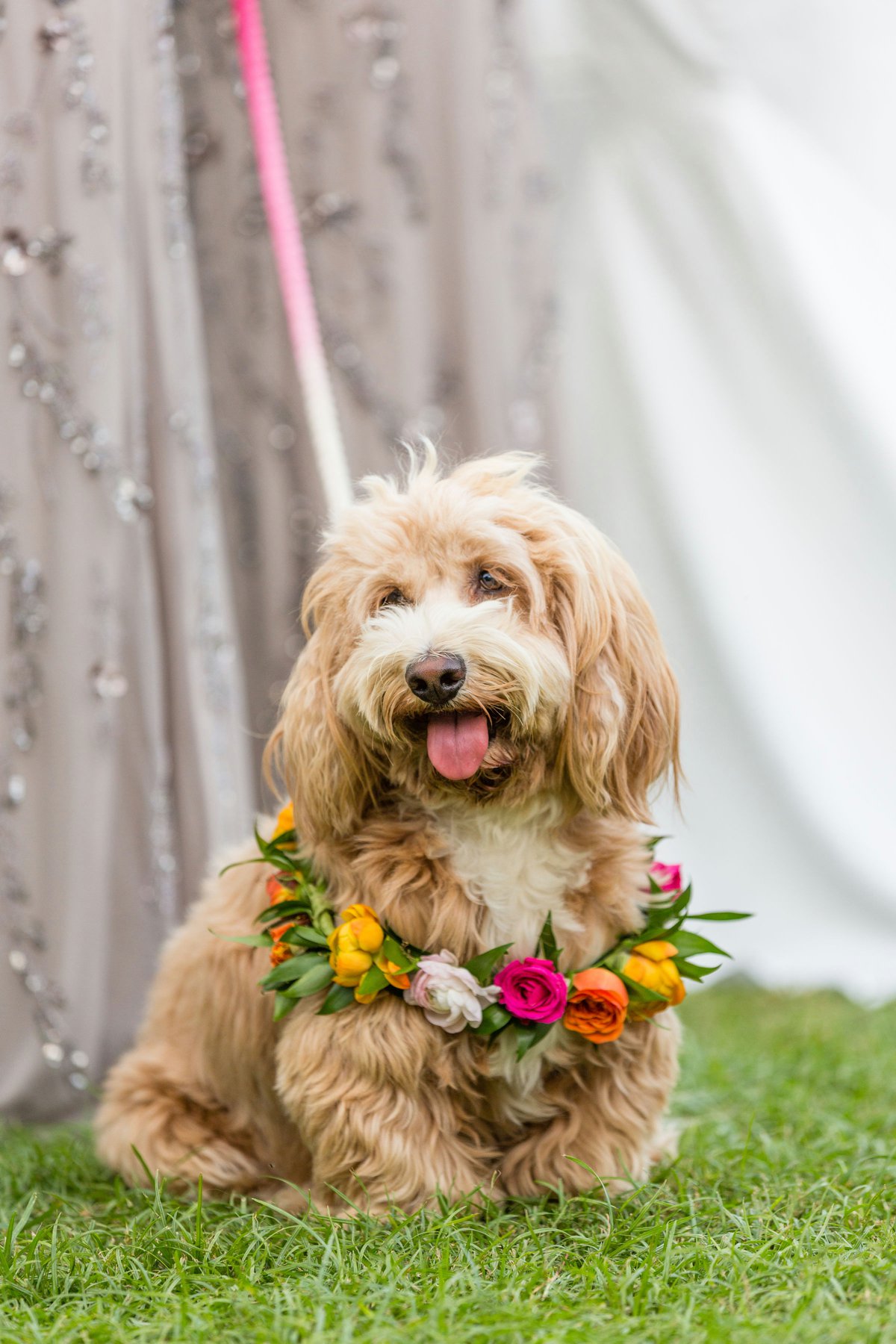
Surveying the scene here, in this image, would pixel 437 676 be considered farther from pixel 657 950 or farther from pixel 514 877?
pixel 657 950

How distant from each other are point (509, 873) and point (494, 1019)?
0.65 feet

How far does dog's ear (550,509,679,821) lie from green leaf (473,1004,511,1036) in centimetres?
30

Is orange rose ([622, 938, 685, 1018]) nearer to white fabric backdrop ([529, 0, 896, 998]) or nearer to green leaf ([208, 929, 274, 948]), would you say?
green leaf ([208, 929, 274, 948])

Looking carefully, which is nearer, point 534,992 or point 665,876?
point 534,992

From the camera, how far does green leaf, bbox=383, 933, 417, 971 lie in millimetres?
1739

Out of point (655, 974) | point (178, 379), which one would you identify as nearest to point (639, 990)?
point (655, 974)

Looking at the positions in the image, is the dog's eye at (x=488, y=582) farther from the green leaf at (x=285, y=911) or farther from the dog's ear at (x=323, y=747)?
the green leaf at (x=285, y=911)

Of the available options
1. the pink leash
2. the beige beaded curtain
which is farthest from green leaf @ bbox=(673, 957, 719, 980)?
the pink leash

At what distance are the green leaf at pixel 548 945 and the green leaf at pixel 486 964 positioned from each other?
0.05m

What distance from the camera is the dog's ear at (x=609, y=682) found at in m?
1.74

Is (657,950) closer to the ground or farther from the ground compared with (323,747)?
closer to the ground

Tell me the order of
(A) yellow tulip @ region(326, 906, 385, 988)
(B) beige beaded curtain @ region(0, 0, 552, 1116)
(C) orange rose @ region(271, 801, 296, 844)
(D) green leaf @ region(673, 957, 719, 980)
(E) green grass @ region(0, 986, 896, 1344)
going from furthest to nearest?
(B) beige beaded curtain @ region(0, 0, 552, 1116) → (C) orange rose @ region(271, 801, 296, 844) → (D) green leaf @ region(673, 957, 719, 980) → (A) yellow tulip @ region(326, 906, 385, 988) → (E) green grass @ region(0, 986, 896, 1344)

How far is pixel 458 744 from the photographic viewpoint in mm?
1677

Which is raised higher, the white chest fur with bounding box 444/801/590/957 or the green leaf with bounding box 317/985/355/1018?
the white chest fur with bounding box 444/801/590/957
